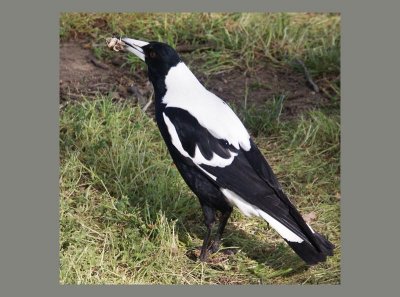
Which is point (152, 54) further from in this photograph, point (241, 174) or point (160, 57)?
point (241, 174)

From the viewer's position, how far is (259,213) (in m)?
3.06

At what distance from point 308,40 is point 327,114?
38 cm

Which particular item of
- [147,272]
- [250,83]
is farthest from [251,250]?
[250,83]

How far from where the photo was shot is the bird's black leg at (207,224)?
3150mm

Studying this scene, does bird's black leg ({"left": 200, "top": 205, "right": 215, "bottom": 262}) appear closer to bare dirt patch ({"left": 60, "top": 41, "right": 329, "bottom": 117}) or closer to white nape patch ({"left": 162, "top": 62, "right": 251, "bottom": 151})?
white nape patch ({"left": 162, "top": 62, "right": 251, "bottom": 151})

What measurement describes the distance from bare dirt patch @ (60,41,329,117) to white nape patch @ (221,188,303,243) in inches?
33.9

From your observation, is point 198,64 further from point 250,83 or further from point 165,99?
point 165,99

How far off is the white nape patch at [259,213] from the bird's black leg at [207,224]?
99 mm

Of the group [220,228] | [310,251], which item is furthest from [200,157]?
[310,251]

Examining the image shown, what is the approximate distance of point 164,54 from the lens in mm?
3205

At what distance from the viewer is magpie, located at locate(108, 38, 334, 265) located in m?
3.04

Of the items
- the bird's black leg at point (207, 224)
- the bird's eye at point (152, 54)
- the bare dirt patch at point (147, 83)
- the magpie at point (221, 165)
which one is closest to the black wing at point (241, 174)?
the magpie at point (221, 165)

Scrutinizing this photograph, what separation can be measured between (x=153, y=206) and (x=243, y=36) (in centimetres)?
91

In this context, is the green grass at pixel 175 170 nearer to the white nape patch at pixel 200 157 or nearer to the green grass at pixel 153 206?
the green grass at pixel 153 206
